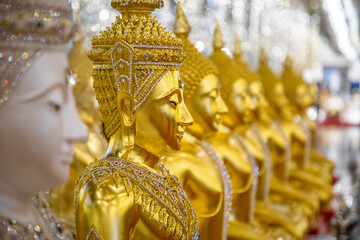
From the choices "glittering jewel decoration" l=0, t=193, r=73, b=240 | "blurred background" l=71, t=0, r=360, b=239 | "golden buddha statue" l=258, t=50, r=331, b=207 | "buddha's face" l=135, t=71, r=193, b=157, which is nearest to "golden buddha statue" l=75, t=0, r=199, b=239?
"buddha's face" l=135, t=71, r=193, b=157

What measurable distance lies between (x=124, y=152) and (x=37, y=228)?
1.79 feet

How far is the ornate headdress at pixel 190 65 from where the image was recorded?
2.85 meters

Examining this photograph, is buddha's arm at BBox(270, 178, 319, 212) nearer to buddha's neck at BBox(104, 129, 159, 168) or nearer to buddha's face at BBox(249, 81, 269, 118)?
buddha's face at BBox(249, 81, 269, 118)

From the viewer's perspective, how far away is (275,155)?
5305 millimetres

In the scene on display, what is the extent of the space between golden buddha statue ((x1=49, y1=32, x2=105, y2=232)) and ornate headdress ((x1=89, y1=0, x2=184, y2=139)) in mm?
543

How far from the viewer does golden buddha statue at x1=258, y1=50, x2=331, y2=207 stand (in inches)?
229

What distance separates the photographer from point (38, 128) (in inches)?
60.3

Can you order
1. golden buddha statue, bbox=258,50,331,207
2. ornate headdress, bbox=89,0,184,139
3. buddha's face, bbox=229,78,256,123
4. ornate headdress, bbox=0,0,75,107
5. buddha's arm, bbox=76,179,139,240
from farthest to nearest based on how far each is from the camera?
1. golden buddha statue, bbox=258,50,331,207
2. buddha's face, bbox=229,78,256,123
3. ornate headdress, bbox=89,0,184,139
4. buddha's arm, bbox=76,179,139,240
5. ornate headdress, bbox=0,0,75,107

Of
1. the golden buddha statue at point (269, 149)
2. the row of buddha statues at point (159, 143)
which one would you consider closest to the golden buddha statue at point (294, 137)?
the golden buddha statue at point (269, 149)

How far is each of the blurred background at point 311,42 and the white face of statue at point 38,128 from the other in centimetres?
171

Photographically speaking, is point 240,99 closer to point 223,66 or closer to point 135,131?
point 223,66

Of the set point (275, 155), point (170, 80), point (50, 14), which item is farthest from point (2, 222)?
point (275, 155)

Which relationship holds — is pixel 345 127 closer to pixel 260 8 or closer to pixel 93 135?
pixel 260 8

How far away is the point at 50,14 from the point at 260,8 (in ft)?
19.1
